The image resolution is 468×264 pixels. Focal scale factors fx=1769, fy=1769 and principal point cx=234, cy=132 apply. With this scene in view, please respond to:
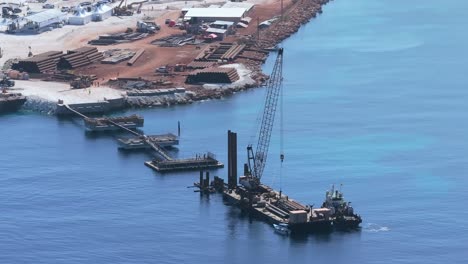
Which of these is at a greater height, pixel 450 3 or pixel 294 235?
pixel 450 3

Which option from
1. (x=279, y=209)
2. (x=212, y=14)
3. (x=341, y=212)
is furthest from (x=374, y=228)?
(x=212, y=14)

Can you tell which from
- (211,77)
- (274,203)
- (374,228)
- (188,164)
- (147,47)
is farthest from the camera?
(147,47)

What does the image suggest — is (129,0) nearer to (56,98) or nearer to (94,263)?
(56,98)

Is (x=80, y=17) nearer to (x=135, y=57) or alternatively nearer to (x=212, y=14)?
(x=212, y=14)

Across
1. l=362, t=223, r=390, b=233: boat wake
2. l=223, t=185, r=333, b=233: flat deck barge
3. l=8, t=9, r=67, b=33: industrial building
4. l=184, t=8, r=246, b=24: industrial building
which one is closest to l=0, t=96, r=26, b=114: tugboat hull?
l=223, t=185, r=333, b=233: flat deck barge

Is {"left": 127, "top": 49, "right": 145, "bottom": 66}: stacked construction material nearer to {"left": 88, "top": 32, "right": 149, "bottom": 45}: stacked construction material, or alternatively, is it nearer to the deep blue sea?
{"left": 88, "top": 32, "right": 149, "bottom": 45}: stacked construction material

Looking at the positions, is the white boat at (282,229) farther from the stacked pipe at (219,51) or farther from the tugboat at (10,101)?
the stacked pipe at (219,51)

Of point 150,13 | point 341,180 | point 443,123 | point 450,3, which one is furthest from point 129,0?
point 341,180
